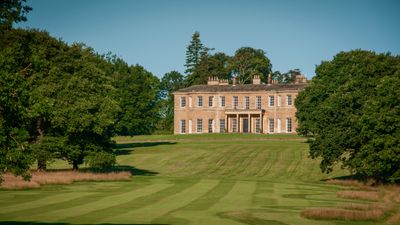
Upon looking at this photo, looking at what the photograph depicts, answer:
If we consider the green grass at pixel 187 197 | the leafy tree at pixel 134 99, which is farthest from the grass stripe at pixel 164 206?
the leafy tree at pixel 134 99

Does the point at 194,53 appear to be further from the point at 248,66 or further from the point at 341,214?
the point at 341,214

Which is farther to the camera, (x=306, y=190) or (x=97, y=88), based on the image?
(x=97, y=88)

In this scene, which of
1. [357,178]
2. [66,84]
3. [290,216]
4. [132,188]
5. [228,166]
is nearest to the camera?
[290,216]

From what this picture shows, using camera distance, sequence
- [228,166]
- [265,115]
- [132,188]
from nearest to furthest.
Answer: [132,188] → [228,166] → [265,115]

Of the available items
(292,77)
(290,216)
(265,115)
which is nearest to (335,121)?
(290,216)

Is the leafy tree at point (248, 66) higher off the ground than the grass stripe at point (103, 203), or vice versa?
the leafy tree at point (248, 66)

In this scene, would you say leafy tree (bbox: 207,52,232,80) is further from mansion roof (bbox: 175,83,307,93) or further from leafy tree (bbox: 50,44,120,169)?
leafy tree (bbox: 50,44,120,169)

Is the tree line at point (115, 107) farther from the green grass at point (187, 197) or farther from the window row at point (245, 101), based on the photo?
the window row at point (245, 101)

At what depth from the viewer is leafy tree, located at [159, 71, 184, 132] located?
6609 inches

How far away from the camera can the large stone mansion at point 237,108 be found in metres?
124

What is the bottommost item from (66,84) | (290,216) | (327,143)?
(290,216)

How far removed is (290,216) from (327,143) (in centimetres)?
3124

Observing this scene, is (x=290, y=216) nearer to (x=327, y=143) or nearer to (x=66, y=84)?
(x=327, y=143)

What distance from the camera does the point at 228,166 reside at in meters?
82.5
